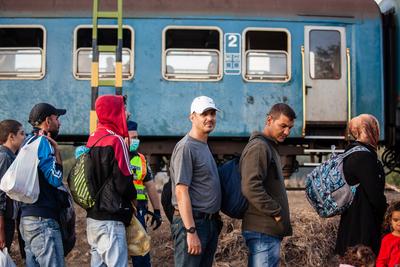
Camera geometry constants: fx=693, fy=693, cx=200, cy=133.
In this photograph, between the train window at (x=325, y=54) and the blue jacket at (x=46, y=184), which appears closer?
the blue jacket at (x=46, y=184)

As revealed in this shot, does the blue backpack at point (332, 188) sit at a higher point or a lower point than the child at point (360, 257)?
higher

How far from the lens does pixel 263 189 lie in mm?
4629

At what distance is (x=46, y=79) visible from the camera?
1112 cm

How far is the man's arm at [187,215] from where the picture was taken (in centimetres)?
462

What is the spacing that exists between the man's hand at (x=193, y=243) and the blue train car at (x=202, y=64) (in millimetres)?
6572

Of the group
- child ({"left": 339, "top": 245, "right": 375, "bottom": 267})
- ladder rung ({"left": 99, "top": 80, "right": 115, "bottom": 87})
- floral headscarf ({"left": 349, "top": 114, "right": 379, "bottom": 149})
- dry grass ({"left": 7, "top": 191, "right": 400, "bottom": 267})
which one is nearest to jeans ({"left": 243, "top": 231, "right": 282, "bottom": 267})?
child ({"left": 339, "top": 245, "right": 375, "bottom": 267})

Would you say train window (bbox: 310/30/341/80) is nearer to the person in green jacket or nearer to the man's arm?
the person in green jacket

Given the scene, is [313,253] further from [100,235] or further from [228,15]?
[228,15]

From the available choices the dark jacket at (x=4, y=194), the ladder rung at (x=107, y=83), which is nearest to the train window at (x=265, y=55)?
the ladder rung at (x=107, y=83)

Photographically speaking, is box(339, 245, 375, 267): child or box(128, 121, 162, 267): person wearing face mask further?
box(128, 121, 162, 267): person wearing face mask

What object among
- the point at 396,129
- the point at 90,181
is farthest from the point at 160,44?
the point at 90,181

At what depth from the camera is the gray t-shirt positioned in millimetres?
4727

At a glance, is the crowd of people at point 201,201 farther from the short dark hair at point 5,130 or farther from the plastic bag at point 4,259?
the short dark hair at point 5,130

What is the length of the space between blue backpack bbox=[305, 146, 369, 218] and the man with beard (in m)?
1.84
